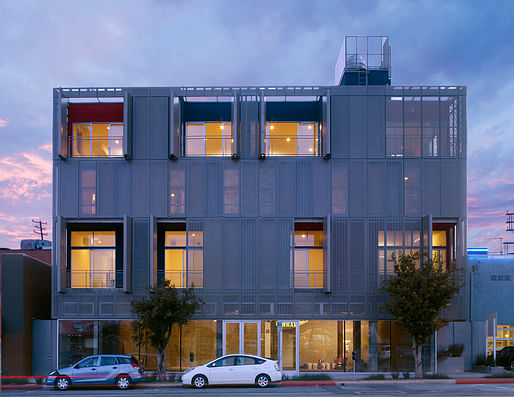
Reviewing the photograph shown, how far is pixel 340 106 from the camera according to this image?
24.9 meters

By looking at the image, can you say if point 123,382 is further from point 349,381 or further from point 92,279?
point 349,381

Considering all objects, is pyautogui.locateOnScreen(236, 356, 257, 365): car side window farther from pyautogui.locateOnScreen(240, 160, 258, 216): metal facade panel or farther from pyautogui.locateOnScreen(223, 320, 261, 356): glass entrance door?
pyautogui.locateOnScreen(240, 160, 258, 216): metal facade panel

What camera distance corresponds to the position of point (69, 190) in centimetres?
2452

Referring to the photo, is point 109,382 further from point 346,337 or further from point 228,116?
point 228,116

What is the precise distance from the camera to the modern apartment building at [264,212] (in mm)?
23906

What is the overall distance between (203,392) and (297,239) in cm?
1001

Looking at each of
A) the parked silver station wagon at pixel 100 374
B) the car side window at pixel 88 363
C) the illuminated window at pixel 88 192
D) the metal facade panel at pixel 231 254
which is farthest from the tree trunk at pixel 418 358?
the illuminated window at pixel 88 192

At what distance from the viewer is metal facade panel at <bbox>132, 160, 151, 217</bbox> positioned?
24.5m

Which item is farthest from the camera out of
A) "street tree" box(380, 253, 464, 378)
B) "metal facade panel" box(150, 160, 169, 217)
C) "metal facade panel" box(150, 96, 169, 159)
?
"metal facade panel" box(150, 96, 169, 159)

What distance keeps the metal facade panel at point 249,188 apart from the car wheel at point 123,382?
30.4ft

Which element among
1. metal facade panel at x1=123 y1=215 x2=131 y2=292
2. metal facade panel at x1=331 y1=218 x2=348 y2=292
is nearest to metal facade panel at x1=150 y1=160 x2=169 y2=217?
metal facade panel at x1=123 y1=215 x2=131 y2=292

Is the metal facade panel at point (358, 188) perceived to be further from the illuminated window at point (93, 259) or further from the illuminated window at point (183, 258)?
the illuminated window at point (93, 259)

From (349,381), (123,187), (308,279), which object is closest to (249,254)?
(308,279)

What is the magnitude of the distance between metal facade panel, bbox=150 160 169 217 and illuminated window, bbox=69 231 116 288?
351 cm
